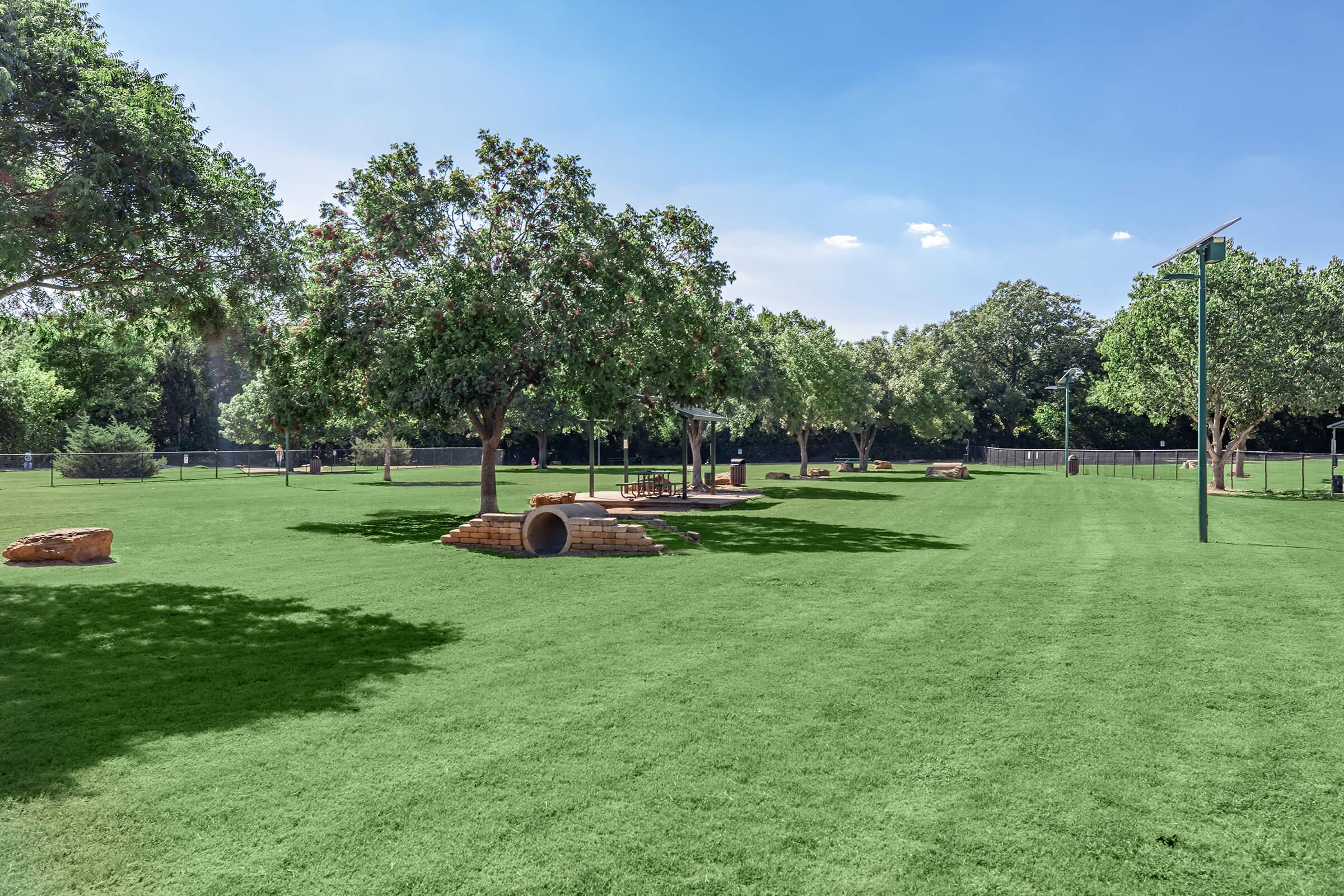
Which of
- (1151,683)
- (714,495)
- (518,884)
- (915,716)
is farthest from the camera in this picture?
(714,495)

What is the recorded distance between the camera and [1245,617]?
988 centimetres

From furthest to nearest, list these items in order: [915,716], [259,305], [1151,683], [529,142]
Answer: [529,142] → [259,305] → [1151,683] → [915,716]

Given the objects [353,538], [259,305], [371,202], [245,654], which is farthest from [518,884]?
[371,202]

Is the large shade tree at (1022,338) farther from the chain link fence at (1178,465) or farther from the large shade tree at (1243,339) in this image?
the large shade tree at (1243,339)

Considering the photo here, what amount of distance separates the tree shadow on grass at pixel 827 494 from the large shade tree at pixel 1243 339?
38.5 ft

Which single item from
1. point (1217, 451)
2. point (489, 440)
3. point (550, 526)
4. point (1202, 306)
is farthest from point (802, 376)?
point (550, 526)

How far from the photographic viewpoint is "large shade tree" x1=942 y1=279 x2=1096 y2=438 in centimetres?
8344

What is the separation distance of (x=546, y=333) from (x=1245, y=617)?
48.0ft

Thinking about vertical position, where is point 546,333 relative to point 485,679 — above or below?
above

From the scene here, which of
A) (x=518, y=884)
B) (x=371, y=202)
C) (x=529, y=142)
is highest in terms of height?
(x=529, y=142)

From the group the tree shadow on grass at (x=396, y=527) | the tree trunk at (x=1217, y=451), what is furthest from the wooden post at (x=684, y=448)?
the tree trunk at (x=1217, y=451)

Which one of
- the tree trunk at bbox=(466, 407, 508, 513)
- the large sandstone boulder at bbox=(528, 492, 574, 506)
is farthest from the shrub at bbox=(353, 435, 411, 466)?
the tree trunk at bbox=(466, 407, 508, 513)

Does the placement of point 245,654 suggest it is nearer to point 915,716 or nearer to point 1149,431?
point 915,716

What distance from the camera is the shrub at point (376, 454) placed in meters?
63.6
